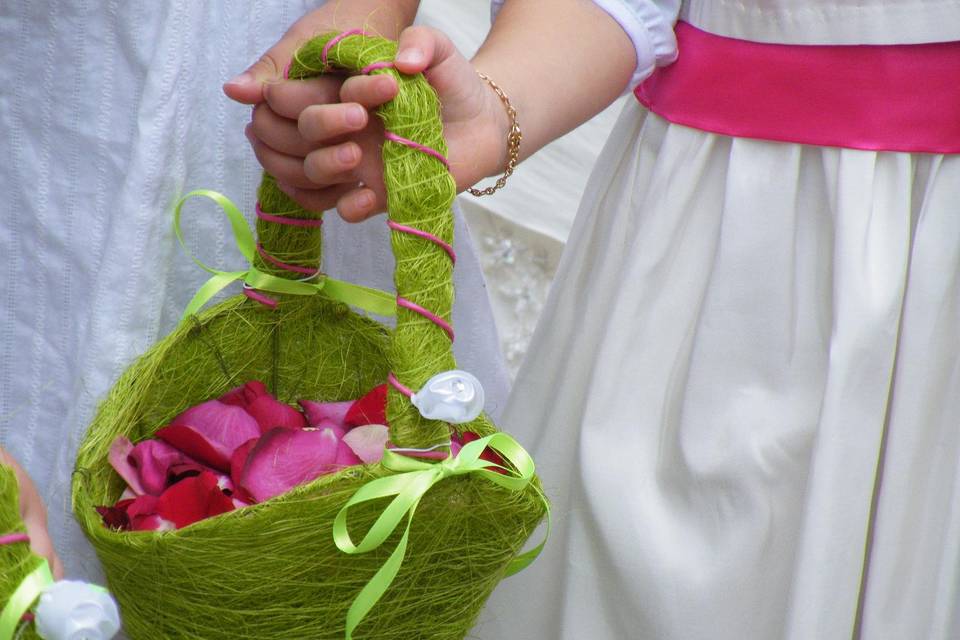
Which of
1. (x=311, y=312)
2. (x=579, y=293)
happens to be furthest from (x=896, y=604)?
(x=311, y=312)

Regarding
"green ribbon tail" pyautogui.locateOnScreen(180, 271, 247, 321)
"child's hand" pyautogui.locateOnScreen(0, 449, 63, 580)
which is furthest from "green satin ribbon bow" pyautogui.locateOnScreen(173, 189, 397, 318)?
"child's hand" pyautogui.locateOnScreen(0, 449, 63, 580)

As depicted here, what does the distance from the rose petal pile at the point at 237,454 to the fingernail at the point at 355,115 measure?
18 cm

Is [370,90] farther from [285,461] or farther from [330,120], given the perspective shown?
[285,461]

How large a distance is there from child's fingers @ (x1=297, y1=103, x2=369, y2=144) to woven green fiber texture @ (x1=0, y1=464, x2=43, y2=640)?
9.6 inches

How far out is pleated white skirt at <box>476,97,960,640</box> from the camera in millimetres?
642

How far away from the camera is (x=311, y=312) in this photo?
741 mm

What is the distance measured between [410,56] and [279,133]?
13 cm

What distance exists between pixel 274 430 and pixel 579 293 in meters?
0.31

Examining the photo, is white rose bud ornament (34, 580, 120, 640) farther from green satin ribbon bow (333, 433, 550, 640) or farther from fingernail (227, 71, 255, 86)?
fingernail (227, 71, 255, 86)

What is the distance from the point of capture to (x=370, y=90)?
528 mm

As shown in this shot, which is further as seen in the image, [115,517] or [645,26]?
[645,26]

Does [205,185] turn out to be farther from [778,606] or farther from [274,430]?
[778,606]

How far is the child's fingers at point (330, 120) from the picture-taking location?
1.79ft

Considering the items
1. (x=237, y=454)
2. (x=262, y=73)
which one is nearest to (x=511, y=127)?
(x=262, y=73)
